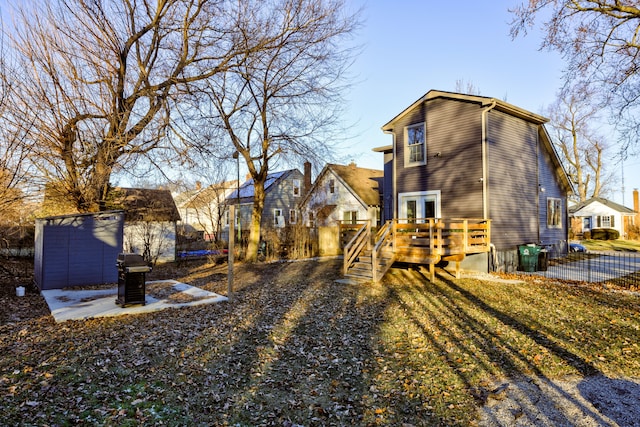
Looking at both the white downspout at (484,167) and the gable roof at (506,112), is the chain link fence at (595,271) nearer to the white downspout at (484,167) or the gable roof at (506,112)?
the white downspout at (484,167)

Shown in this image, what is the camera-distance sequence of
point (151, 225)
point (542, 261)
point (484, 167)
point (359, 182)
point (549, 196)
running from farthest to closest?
point (359, 182), point (151, 225), point (549, 196), point (542, 261), point (484, 167)

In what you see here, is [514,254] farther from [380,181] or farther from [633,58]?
[380,181]

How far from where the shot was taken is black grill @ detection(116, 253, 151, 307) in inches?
323

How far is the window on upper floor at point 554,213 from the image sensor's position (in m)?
17.2

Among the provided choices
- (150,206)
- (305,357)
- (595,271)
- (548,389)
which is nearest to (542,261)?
(595,271)

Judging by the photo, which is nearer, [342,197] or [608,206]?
[342,197]

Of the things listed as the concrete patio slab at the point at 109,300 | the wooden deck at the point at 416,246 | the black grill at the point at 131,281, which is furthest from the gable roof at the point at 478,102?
the black grill at the point at 131,281

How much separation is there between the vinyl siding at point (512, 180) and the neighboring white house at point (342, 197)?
1118cm

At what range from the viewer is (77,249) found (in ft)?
35.3

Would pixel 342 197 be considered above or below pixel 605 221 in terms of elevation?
above

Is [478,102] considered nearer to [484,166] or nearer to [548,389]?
[484,166]

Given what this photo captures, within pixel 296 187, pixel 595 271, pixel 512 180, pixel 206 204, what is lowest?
pixel 595 271

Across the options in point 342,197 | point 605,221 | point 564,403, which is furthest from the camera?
point 605,221

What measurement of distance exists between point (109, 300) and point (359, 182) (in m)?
21.0
